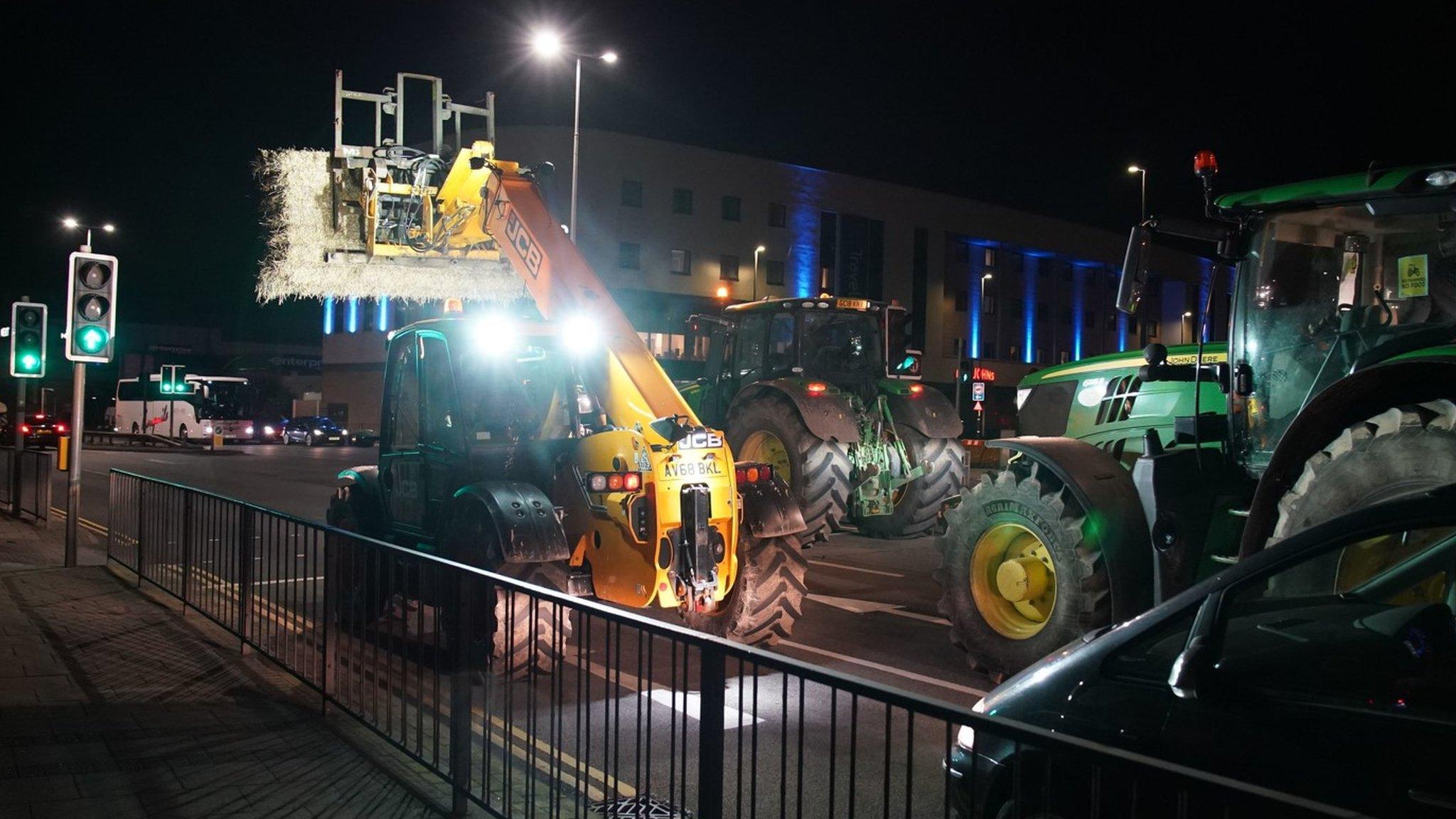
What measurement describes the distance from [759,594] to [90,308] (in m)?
7.95

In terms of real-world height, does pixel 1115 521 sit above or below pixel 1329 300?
below

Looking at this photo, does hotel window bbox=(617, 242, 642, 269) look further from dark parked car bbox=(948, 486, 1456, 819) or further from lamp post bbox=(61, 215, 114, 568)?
dark parked car bbox=(948, 486, 1456, 819)

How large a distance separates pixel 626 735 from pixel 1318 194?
480cm

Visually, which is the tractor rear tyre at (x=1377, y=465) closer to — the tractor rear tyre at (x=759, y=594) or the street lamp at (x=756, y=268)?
the tractor rear tyre at (x=759, y=594)

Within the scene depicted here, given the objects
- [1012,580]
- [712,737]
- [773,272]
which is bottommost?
[1012,580]

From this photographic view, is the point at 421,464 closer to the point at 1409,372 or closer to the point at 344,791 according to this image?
the point at 344,791

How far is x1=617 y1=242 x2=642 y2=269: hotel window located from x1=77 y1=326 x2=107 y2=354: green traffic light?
38.1 meters

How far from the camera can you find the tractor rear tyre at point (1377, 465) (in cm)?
539

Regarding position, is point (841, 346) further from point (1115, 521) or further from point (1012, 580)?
point (1115, 521)

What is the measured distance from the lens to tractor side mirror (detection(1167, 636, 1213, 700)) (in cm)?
332

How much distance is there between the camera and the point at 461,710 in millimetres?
5098

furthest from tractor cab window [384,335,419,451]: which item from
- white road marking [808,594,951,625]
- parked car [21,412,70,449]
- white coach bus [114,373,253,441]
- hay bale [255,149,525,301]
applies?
white coach bus [114,373,253,441]

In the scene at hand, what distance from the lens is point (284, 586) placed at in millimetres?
7445

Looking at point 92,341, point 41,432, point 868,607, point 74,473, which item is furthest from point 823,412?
point 41,432
